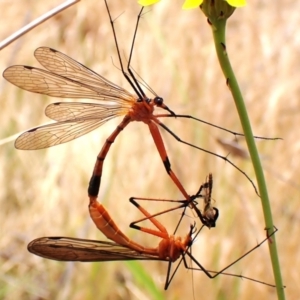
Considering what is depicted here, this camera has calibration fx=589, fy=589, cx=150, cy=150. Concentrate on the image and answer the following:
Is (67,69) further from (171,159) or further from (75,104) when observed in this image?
(171,159)

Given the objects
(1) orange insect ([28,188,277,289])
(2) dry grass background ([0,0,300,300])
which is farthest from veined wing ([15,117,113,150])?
(2) dry grass background ([0,0,300,300])

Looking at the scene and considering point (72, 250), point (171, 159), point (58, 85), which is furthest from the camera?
point (171, 159)

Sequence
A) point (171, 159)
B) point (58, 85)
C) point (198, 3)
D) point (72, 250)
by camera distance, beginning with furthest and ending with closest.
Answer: point (171, 159)
point (58, 85)
point (72, 250)
point (198, 3)

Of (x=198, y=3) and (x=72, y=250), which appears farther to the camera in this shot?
(x=72, y=250)

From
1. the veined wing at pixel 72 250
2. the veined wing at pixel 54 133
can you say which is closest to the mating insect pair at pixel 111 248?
the veined wing at pixel 72 250

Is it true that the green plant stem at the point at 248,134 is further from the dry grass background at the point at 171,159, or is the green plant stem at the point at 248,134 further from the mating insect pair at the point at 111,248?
the dry grass background at the point at 171,159

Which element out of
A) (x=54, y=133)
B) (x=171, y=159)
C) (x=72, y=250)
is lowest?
(x=72, y=250)

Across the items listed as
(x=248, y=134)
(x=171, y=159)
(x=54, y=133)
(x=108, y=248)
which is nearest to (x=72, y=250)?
(x=108, y=248)

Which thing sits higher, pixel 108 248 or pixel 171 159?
pixel 171 159
